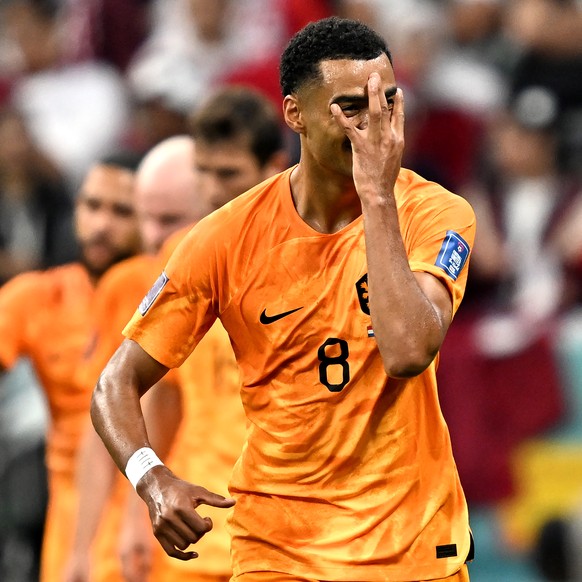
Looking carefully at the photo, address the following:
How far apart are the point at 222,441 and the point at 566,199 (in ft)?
11.8

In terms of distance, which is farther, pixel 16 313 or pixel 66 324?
pixel 66 324

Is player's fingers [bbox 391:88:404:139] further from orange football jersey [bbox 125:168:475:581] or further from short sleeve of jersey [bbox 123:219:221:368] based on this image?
short sleeve of jersey [bbox 123:219:221:368]

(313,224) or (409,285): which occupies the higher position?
(313,224)

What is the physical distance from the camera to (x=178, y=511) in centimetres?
377

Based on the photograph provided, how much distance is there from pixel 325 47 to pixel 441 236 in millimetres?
622

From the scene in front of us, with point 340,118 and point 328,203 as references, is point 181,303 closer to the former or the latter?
point 328,203

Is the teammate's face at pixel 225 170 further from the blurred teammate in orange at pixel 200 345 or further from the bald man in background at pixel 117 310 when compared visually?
the bald man in background at pixel 117 310

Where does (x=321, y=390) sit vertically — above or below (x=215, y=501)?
above

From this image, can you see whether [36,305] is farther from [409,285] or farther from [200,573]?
[409,285]

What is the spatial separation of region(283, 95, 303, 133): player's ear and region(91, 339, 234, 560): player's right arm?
793 millimetres

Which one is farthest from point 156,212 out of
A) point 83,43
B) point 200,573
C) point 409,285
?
point 83,43

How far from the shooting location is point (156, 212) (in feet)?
21.8

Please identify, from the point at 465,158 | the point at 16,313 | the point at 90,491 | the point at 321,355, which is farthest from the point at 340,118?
the point at 465,158

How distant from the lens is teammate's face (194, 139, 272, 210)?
5805 millimetres
